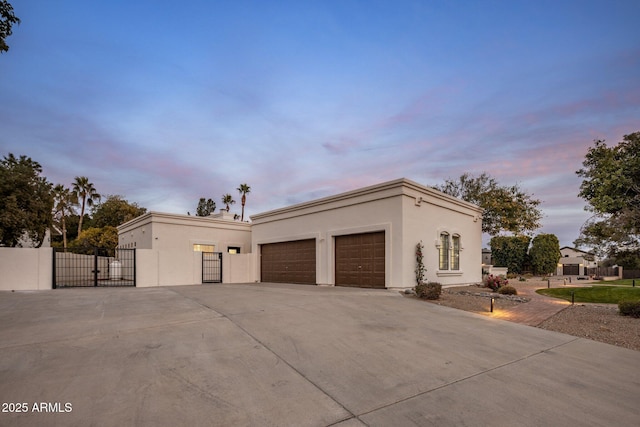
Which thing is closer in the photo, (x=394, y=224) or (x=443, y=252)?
(x=394, y=224)

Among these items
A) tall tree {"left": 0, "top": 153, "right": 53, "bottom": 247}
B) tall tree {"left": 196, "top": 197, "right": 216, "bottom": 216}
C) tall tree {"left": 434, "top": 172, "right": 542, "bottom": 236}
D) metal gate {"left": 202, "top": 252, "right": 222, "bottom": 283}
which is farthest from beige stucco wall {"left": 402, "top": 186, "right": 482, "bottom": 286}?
tall tree {"left": 196, "top": 197, "right": 216, "bottom": 216}

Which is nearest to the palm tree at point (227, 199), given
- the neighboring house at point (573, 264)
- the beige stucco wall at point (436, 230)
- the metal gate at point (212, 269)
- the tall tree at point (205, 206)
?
the tall tree at point (205, 206)

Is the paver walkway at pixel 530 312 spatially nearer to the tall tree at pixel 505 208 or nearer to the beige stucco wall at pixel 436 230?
the beige stucco wall at pixel 436 230

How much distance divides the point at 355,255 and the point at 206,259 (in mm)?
10443

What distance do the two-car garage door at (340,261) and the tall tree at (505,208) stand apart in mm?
16169

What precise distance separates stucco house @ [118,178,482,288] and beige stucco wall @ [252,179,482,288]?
4cm

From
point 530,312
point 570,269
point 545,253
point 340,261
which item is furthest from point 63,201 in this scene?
point 570,269

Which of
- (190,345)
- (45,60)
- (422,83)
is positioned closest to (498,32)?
(422,83)

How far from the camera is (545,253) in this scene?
3756cm

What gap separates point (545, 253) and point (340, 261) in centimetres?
3326

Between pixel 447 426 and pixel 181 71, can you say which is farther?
pixel 181 71

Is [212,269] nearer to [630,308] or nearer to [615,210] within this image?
[630,308]

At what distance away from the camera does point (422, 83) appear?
15250mm

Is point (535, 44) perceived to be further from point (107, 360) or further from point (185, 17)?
point (107, 360)
